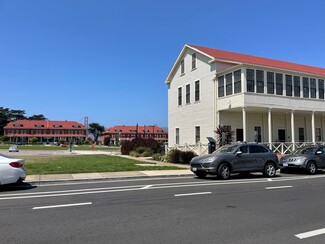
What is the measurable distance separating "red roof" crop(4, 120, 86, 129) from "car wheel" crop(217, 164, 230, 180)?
5422 inches

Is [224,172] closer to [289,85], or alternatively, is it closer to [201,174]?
[201,174]

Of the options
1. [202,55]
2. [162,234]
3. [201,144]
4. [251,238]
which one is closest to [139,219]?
[162,234]

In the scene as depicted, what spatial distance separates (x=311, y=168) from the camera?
56.9 feet

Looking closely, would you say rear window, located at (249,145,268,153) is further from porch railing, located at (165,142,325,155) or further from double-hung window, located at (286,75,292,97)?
double-hung window, located at (286,75,292,97)

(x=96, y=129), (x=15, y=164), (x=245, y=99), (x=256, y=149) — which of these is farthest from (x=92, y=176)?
(x=96, y=129)

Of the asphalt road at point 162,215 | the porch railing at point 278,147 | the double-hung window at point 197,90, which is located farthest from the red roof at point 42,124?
the asphalt road at point 162,215

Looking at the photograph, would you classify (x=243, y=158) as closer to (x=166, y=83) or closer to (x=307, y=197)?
(x=307, y=197)

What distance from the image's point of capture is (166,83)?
122 feet

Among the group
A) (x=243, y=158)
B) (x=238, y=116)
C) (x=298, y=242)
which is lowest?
(x=298, y=242)

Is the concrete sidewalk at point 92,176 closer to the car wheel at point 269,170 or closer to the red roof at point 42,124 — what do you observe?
the car wheel at point 269,170

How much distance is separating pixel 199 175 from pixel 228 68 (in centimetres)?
1460

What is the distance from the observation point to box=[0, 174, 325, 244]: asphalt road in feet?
18.8

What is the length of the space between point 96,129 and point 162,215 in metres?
171

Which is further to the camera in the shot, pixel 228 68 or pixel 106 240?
pixel 228 68
